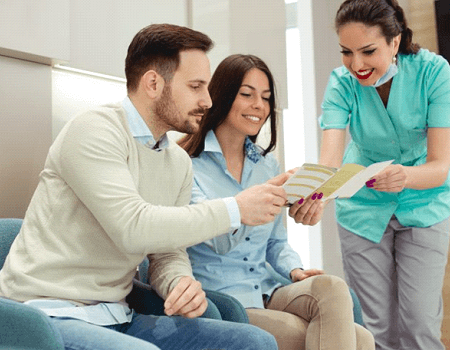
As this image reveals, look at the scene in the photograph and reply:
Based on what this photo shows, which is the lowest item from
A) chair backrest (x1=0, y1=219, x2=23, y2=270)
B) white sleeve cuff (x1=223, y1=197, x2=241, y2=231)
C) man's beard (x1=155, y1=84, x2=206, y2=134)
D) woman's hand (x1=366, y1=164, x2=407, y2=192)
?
chair backrest (x1=0, y1=219, x2=23, y2=270)

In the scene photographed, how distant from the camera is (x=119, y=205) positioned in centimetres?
149

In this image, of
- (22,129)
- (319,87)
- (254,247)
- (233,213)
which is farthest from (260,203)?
(319,87)

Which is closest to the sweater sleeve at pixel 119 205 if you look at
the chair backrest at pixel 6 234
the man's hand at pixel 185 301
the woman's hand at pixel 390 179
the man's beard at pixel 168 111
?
the man's hand at pixel 185 301

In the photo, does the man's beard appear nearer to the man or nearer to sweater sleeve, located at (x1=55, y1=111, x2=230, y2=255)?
the man

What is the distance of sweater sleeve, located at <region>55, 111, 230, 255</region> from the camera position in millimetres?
1494

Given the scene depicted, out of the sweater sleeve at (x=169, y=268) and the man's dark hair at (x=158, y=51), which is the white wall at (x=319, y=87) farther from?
the man's dark hair at (x=158, y=51)

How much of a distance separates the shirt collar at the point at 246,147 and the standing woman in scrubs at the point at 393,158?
365mm

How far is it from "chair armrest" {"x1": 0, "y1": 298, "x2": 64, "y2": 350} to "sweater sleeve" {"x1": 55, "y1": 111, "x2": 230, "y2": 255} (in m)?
0.29

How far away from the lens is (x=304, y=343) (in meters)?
1.92

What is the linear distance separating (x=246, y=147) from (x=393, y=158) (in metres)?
0.61

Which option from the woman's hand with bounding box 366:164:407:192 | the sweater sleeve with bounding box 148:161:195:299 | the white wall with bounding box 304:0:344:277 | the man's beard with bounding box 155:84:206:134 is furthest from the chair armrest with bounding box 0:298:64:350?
the white wall with bounding box 304:0:344:277

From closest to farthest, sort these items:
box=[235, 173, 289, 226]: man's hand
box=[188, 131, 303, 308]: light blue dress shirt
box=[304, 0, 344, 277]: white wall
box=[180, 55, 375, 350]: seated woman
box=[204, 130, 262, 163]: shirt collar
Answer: box=[235, 173, 289, 226]: man's hand
box=[180, 55, 375, 350]: seated woman
box=[188, 131, 303, 308]: light blue dress shirt
box=[204, 130, 262, 163]: shirt collar
box=[304, 0, 344, 277]: white wall

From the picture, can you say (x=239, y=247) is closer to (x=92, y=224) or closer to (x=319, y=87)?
(x=92, y=224)

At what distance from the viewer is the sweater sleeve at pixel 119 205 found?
1.49m
